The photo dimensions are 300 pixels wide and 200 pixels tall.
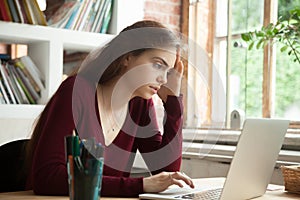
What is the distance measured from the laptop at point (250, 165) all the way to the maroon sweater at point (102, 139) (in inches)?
6.9

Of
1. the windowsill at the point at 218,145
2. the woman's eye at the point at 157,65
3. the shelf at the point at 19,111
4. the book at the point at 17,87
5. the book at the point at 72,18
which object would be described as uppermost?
the book at the point at 72,18

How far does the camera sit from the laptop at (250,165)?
1.44 metres

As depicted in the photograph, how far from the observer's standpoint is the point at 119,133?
2.04 meters

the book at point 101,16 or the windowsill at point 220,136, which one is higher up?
the book at point 101,16

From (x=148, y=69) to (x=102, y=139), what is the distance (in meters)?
0.30

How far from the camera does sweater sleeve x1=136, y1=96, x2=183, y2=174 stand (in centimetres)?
211

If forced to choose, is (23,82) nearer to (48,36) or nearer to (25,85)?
(25,85)

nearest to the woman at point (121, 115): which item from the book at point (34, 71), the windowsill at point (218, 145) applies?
the windowsill at point (218, 145)

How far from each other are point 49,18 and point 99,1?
0.31 m

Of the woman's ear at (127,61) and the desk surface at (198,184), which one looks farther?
the woman's ear at (127,61)

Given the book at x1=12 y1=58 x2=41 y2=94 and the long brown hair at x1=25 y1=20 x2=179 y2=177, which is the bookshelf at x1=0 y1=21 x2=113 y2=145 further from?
the long brown hair at x1=25 y1=20 x2=179 y2=177

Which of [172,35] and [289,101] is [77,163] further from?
[289,101]

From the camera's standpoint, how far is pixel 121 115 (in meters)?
2.07

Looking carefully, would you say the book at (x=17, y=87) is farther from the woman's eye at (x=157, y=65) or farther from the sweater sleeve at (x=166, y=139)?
the woman's eye at (x=157, y=65)
